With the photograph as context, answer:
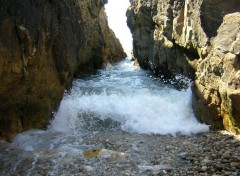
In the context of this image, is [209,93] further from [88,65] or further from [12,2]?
[88,65]

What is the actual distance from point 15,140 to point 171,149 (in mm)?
3428

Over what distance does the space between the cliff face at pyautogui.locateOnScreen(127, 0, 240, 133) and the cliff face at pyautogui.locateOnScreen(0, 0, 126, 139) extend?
12.6 feet

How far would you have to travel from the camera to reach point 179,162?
6191 mm

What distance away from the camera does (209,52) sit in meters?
9.12

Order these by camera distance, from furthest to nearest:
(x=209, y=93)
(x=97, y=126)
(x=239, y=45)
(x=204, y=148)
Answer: (x=97, y=126) → (x=209, y=93) → (x=239, y=45) → (x=204, y=148)

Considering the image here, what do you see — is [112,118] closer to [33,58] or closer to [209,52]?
[33,58]

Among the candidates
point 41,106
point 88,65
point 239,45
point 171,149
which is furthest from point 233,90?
point 88,65

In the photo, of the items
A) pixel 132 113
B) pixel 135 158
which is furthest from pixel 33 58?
pixel 135 158

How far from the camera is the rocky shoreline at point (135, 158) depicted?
582 cm

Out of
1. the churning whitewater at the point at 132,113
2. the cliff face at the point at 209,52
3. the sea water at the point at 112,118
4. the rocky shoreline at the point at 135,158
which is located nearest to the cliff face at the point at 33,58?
the sea water at the point at 112,118

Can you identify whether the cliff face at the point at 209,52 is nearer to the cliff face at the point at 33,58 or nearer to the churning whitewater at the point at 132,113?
the churning whitewater at the point at 132,113

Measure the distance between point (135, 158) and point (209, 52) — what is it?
410 cm

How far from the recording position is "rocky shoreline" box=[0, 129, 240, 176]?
19.1ft

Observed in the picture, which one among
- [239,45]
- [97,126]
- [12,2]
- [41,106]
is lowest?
[97,126]
